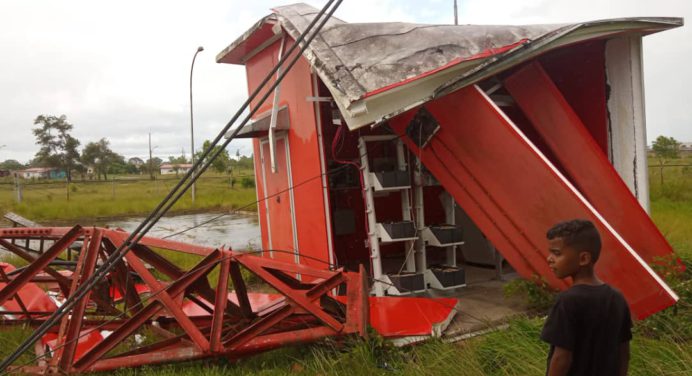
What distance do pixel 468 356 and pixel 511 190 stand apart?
68.2 inches

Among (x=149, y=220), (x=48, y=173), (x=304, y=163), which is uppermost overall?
(x=48, y=173)

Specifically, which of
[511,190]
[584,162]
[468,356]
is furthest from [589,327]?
[584,162]

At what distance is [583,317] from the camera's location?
2207 mm

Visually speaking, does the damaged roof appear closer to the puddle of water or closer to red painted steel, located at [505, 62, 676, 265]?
red painted steel, located at [505, 62, 676, 265]

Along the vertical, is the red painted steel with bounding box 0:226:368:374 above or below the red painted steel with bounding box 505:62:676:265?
below

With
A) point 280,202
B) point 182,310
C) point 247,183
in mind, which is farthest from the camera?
point 247,183

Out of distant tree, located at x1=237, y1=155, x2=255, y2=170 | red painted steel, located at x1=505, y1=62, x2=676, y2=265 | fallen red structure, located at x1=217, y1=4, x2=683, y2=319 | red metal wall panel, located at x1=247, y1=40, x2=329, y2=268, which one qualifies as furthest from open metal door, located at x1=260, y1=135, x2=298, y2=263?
distant tree, located at x1=237, y1=155, x2=255, y2=170

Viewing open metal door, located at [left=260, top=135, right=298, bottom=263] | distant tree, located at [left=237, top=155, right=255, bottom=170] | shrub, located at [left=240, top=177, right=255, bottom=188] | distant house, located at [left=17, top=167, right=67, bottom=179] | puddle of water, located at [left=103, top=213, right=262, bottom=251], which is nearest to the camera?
open metal door, located at [left=260, top=135, right=298, bottom=263]

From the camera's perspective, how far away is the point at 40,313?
5.79 metres

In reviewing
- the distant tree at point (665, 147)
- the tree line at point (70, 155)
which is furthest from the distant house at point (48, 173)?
the distant tree at point (665, 147)

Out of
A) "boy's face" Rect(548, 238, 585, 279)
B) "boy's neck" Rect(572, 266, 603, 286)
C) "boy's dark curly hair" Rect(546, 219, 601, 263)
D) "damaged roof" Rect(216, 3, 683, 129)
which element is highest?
"damaged roof" Rect(216, 3, 683, 129)

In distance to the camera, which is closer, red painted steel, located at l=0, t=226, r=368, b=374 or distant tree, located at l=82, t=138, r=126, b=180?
red painted steel, located at l=0, t=226, r=368, b=374

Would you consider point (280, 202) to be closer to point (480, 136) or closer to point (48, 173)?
point (480, 136)

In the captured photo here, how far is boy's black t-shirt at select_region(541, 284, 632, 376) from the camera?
2.20 metres
